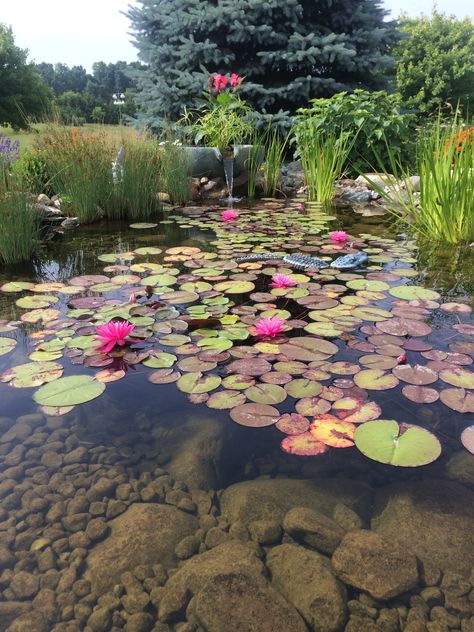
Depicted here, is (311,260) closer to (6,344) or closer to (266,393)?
(266,393)

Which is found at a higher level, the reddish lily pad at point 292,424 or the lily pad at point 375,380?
the lily pad at point 375,380

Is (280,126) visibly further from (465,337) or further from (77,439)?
(77,439)

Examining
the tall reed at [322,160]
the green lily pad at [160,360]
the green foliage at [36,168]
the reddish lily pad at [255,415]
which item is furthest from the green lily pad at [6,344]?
the tall reed at [322,160]

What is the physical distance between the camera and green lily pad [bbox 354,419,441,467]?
1209 millimetres

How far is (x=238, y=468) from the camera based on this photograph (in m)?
1.23

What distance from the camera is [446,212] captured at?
323cm

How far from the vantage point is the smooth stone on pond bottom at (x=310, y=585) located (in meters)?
0.85

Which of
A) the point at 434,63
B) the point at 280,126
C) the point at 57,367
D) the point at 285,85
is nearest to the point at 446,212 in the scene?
the point at 57,367

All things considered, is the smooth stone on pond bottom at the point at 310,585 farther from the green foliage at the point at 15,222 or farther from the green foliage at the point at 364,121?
the green foliage at the point at 364,121

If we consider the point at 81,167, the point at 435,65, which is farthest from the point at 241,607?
the point at 435,65

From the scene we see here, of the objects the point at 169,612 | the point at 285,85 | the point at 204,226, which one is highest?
the point at 285,85

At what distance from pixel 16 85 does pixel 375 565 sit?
77.7ft

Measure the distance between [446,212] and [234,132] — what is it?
341 cm

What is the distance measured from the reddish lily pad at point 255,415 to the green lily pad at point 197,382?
0.52 feet
